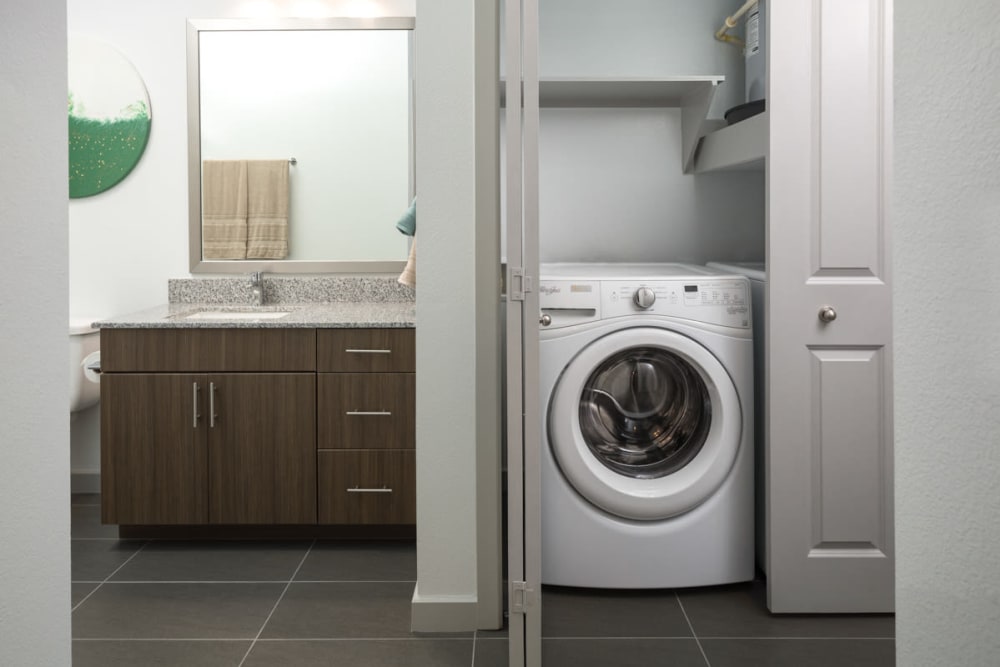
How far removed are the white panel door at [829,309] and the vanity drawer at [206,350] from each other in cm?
155

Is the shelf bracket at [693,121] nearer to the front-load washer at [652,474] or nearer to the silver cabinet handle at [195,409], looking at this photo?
the front-load washer at [652,474]

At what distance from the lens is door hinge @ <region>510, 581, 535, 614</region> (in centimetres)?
208

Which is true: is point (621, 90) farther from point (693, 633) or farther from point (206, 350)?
point (693, 633)

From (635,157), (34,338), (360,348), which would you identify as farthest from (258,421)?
(34,338)

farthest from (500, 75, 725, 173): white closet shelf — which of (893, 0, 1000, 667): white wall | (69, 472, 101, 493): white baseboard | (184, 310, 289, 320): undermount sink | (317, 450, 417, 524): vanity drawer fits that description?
(69, 472, 101, 493): white baseboard

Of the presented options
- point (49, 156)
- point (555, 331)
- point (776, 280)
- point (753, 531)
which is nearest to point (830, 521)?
point (753, 531)

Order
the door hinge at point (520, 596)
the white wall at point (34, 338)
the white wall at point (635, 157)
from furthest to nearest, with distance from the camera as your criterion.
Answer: the white wall at point (635, 157), the door hinge at point (520, 596), the white wall at point (34, 338)

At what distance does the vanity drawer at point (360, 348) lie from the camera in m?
3.13

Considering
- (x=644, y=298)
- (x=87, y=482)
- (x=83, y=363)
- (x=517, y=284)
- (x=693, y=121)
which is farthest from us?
(x=87, y=482)

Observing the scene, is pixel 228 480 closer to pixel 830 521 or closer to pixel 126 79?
pixel 126 79

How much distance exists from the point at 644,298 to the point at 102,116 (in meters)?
2.36

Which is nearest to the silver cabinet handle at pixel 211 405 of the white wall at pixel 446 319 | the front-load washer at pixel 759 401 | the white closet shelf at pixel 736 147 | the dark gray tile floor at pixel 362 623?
the dark gray tile floor at pixel 362 623

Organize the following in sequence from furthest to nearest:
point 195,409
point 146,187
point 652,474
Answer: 1. point 146,187
2. point 195,409
3. point 652,474

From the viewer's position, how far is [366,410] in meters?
3.16
